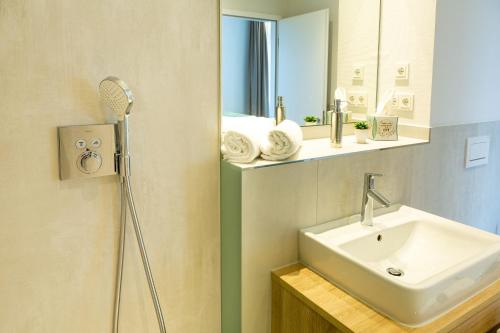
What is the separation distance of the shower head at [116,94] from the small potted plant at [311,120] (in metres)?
0.89

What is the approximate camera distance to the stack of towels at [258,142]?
4.13ft

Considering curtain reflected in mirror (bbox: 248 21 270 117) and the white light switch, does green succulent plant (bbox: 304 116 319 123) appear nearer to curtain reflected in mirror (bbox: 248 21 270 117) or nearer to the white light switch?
curtain reflected in mirror (bbox: 248 21 270 117)

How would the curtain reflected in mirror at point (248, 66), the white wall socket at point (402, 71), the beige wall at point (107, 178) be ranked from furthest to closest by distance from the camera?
the white wall socket at point (402, 71) → the curtain reflected in mirror at point (248, 66) → the beige wall at point (107, 178)

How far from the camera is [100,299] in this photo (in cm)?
115

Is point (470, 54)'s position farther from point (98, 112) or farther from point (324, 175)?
point (98, 112)

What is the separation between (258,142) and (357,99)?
0.84 meters

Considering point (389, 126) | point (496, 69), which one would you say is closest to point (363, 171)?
point (389, 126)

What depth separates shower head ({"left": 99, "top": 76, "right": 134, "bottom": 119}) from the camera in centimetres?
101

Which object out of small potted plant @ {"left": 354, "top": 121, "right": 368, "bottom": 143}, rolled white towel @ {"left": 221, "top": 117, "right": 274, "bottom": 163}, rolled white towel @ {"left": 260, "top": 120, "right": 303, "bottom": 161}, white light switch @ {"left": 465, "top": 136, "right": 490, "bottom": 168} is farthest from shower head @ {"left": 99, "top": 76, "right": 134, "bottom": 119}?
white light switch @ {"left": 465, "top": 136, "right": 490, "bottom": 168}

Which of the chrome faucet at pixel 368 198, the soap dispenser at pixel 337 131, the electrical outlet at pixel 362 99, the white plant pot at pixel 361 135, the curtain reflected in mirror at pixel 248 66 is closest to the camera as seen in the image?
the curtain reflected in mirror at pixel 248 66

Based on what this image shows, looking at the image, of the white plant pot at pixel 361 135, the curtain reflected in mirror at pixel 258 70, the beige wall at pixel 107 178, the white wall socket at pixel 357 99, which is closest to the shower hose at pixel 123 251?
the beige wall at pixel 107 178

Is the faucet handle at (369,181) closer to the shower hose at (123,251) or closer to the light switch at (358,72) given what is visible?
the light switch at (358,72)

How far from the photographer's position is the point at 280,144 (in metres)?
1.29

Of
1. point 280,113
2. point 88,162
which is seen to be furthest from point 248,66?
point 88,162
